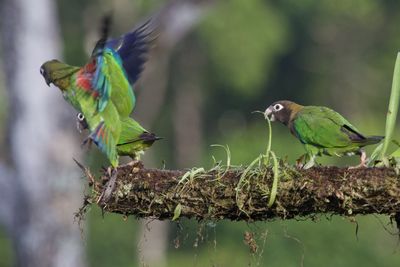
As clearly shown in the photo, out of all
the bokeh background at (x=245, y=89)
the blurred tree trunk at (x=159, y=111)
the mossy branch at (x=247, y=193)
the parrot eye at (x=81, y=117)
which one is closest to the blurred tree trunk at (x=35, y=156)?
the blurred tree trunk at (x=159, y=111)

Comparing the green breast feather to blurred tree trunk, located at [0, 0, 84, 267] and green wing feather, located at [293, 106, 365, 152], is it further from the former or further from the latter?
blurred tree trunk, located at [0, 0, 84, 267]

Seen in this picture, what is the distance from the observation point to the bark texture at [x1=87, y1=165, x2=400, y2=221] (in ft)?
16.5

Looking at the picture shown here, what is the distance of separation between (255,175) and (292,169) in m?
0.19

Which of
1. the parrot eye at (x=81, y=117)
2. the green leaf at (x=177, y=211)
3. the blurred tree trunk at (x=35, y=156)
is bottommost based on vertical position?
the green leaf at (x=177, y=211)

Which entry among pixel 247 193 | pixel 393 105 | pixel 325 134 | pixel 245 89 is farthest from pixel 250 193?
pixel 245 89

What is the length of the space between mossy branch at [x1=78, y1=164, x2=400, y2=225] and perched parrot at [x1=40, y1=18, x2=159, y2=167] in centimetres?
33

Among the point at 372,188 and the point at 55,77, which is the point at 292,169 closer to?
the point at 372,188

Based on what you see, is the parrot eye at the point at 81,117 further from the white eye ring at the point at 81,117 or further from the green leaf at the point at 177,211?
the green leaf at the point at 177,211

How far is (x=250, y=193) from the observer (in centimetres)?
518

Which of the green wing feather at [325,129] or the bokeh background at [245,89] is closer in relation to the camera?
the green wing feather at [325,129]

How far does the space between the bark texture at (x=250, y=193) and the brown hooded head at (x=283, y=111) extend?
812 millimetres

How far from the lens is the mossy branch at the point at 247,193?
16.5 ft

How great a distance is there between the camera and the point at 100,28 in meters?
6.08

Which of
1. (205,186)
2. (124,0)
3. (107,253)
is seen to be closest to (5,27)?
(205,186)
